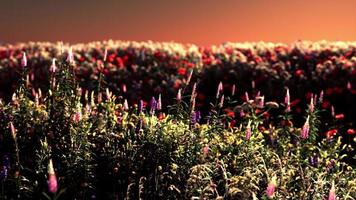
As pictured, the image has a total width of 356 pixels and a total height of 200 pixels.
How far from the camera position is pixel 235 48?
626 inches

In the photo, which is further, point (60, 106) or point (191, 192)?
point (60, 106)

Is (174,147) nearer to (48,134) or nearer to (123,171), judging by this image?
(123,171)

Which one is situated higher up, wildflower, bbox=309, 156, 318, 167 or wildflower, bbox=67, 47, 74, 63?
wildflower, bbox=67, 47, 74, 63

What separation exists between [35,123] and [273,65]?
7.49 metres

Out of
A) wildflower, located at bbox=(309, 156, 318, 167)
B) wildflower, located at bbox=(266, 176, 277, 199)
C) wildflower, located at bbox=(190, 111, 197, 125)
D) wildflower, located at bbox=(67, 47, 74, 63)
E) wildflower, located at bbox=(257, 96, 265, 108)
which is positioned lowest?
wildflower, located at bbox=(266, 176, 277, 199)

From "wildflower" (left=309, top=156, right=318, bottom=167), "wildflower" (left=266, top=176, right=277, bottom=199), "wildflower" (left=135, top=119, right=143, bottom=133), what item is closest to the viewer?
"wildflower" (left=266, top=176, right=277, bottom=199)

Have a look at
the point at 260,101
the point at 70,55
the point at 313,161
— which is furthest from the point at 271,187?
the point at 260,101

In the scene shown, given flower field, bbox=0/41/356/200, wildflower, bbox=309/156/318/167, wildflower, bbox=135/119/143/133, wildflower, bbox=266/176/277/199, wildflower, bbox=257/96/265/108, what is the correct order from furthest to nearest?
wildflower, bbox=257/96/265/108
wildflower, bbox=309/156/318/167
wildflower, bbox=135/119/143/133
flower field, bbox=0/41/356/200
wildflower, bbox=266/176/277/199

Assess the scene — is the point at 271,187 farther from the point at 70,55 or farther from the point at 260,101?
the point at 260,101

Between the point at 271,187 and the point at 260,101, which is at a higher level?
the point at 260,101

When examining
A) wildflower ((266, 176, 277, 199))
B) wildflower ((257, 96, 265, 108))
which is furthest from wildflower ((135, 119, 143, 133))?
wildflower ((266, 176, 277, 199))

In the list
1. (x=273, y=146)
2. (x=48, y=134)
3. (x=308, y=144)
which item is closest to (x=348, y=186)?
(x=308, y=144)

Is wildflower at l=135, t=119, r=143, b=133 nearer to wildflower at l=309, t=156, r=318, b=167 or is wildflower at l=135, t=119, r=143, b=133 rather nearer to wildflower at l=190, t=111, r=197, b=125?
wildflower at l=190, t=111, r=197, b=125

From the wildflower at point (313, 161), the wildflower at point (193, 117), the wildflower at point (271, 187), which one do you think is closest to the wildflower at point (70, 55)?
the wildflower at point (193, 117)
